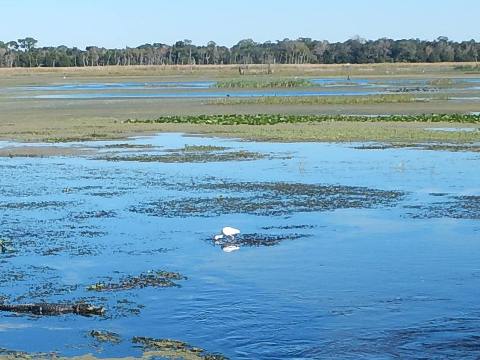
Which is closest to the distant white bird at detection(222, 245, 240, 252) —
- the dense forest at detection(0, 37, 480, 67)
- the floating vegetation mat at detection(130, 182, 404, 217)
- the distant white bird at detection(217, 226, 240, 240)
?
the distant white bird at detection(217, 226, 240, 240)

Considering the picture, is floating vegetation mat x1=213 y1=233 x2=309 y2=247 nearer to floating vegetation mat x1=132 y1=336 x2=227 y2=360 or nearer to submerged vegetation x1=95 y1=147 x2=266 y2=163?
floating vegetation mat x1=132 y1=336 x2=227 y2=360

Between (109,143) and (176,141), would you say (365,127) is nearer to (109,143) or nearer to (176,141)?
(176,141)

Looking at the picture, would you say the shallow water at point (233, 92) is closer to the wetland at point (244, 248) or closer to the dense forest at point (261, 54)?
the wetland at point (244, 248)

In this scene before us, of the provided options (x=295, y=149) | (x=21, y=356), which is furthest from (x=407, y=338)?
(x=295, y=149)

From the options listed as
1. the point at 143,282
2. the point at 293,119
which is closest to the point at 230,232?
the point at 143,282

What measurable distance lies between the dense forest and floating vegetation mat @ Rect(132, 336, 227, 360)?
149 meters

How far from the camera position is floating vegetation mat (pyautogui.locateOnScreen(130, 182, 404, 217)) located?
17.2 meters

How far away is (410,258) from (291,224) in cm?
305

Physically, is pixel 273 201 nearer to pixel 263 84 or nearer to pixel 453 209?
pixel 453 209

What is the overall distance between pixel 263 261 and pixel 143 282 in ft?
6.38

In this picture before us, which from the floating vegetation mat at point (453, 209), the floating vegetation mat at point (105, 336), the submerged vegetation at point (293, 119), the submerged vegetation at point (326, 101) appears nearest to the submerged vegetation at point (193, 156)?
the floating vegetation mat at point (453, 209)

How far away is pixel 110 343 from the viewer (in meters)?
9.63

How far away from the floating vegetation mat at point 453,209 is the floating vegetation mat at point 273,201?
82 centimetres

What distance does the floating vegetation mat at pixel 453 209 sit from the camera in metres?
16.2
